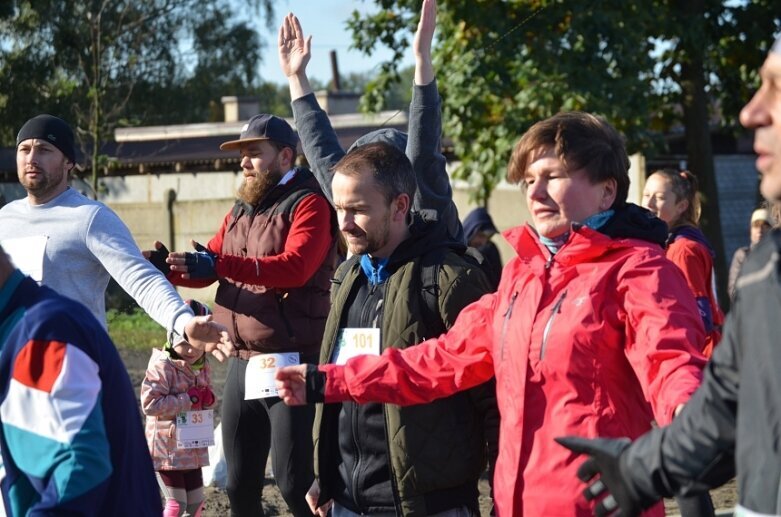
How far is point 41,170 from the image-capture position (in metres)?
5.05

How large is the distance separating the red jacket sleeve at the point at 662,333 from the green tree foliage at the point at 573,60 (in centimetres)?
1073

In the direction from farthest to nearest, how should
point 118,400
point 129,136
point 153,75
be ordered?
point 153,75 → point 129,136 → point 118,400

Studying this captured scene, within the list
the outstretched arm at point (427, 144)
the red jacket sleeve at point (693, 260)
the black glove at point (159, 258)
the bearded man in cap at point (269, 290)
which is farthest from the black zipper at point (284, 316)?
the red jacket sleeve at point (693, 260)

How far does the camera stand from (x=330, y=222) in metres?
5.94

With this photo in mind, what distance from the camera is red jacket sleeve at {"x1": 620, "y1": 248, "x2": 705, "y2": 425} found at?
315cm

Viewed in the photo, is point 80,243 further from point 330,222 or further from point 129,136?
point 129,136

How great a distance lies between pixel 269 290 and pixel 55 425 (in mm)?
2873

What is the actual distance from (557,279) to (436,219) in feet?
3.77

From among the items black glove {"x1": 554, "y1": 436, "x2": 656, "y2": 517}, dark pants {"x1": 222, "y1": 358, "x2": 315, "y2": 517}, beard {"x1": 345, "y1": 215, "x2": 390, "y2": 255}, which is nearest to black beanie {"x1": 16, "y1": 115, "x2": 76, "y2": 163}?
dark pants {"x1": 222, "y1": 358, "x2": 315, "y2": 517}

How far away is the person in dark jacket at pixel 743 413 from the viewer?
7.54 feet

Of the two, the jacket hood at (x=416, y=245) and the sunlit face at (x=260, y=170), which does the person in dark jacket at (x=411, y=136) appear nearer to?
the jacket hood at (x=416, y=245)

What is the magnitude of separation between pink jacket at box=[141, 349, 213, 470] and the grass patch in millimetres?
9125

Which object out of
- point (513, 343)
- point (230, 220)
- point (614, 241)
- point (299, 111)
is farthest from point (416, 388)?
point (230, 220)

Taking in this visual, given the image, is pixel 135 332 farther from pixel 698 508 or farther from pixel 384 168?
pixel 384 168
